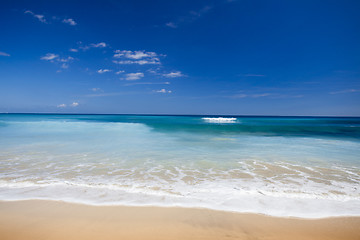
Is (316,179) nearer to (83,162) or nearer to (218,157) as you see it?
(218,157)

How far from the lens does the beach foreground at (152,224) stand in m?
2.55

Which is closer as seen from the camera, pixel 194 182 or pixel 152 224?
pixel 152 224

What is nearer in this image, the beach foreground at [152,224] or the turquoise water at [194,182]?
the beach foreground at [152,224]

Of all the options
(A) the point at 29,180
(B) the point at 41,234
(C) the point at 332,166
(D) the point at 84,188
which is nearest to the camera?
(B) the point at 41,234

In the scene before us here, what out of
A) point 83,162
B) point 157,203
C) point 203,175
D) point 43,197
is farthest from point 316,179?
point 83,162

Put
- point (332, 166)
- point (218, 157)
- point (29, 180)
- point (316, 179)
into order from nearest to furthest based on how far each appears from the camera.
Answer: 1. point (29, 180)
2. point (316, 179)
3. point (332, 166)
4. point (218, 157)

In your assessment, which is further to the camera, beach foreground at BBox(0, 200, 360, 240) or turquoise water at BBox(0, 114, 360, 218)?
turquoise water at BBox(0, 114, 360, 218)

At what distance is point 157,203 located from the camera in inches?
137

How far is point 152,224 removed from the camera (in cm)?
279

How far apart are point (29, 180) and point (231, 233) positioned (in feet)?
16.4

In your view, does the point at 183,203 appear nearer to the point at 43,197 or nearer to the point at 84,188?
the point at 84,188

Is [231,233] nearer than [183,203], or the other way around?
[231,233]

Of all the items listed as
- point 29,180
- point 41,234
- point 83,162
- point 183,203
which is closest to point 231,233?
point 183,203

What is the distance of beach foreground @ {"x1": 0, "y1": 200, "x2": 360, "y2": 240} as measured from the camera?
2548mm
